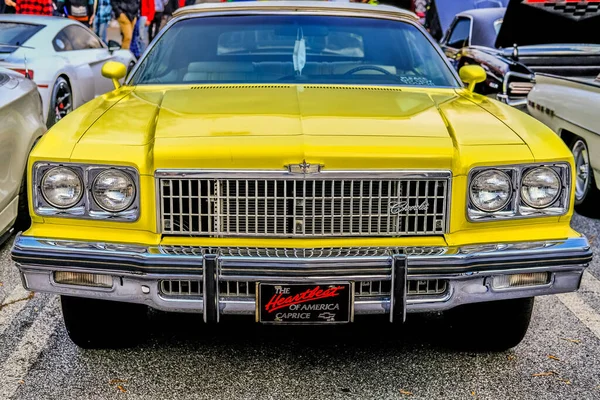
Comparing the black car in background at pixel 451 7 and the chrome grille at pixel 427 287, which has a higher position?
the black car in background at pixel 451 7

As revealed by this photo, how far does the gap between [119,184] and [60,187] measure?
0.84 feet

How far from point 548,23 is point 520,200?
4995 millimetres

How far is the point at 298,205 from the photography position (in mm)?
3164

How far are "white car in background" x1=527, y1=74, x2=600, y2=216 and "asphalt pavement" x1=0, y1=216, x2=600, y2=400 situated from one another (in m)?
2.10

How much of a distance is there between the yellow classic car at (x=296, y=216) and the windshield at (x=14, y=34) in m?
4.81

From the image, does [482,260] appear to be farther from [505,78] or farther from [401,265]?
[505,78]

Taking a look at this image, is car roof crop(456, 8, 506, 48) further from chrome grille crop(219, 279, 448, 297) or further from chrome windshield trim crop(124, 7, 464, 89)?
chrome grille crop(219, 279, 448, 297)

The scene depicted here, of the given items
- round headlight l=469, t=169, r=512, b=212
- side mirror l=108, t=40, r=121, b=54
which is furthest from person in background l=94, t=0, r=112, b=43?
round headlight l=469, t=169, r=512, b=212

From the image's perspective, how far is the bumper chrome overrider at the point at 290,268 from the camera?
3.03 metres

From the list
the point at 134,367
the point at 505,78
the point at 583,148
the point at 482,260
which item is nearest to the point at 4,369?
the point at 134,367

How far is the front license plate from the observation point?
306 centimetres

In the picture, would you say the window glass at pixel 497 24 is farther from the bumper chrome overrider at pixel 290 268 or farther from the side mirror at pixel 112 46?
the bumper chrome overrider at pixel 290 268

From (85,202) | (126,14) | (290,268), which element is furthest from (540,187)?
(126,14)

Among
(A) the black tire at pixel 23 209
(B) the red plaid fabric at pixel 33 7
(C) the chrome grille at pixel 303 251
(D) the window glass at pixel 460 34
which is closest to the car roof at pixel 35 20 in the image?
(B) the red plaid fabric at pixel 33 7
